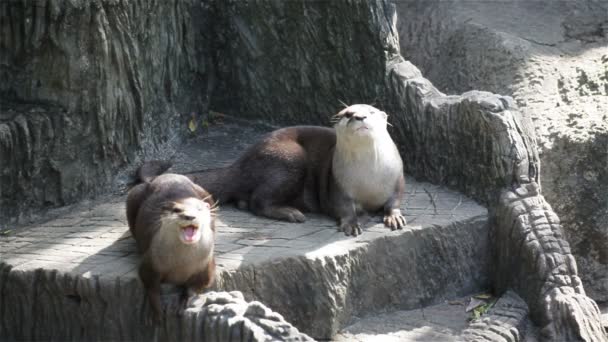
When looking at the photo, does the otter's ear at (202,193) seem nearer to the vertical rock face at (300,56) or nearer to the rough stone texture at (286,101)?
the rough stone texture at (286,101)

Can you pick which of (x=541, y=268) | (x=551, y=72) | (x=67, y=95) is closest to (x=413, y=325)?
(x=541, y=268)

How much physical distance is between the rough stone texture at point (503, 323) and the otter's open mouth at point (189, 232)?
1469 millimetres

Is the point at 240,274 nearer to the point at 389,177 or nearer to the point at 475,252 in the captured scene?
the point at 389,177

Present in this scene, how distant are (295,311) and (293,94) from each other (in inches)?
77.2

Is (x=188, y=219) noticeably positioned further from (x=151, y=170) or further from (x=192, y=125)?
(x=192, y=125)

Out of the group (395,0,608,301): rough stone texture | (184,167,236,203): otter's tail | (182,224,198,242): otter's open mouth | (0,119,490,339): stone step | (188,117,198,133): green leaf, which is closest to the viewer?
(182,224,198,242): otter's open mouth

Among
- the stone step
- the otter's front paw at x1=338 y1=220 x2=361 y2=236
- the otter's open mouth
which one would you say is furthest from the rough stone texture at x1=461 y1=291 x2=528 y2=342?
the otter's open mouth

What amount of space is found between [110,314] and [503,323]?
1894 mm

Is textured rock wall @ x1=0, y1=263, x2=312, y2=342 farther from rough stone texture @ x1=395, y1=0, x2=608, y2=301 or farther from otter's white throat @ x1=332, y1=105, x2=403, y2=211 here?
rough stone texture @ x1=395, y1=0, x2=608, y2=301

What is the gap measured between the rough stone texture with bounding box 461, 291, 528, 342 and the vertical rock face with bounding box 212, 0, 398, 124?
1.55 meters

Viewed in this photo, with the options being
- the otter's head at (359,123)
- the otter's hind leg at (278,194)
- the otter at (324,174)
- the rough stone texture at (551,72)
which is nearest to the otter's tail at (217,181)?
the otter at (324,174)

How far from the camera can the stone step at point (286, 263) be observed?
4.82 m

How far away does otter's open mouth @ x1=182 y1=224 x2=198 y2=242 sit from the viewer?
4375 millimetres

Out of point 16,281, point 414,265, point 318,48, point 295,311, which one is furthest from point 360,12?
point 16,281
